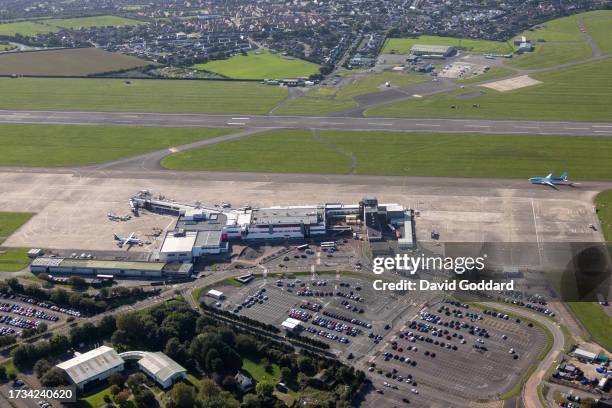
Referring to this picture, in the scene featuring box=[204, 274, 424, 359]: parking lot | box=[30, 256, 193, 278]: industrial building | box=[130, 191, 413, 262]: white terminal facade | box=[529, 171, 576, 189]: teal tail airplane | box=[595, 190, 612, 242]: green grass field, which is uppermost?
box=[529, 171, 576, 189]: teal tail airplane

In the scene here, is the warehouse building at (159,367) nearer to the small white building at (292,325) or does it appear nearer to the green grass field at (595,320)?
the small white building at (292,325)

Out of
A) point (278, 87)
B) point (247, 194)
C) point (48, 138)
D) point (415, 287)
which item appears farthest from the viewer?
point (278, 87)

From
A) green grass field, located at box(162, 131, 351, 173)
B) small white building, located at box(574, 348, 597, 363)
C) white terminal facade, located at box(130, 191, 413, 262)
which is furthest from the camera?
green grass field, located at box(162, 131, 351, 173)

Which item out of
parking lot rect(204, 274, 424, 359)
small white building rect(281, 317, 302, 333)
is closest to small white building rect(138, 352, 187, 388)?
parking lot rect(204, 274, 424, 359)

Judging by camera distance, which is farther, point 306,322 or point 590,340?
point 306,322

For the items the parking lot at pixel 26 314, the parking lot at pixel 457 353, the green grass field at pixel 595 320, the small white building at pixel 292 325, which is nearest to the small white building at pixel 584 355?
the green grass field at pixel 595 320

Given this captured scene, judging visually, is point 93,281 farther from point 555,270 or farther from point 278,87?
point 278,87

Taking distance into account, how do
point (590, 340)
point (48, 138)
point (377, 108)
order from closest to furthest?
1. point (590, 340)
2. point (48, 138)
3. point (377, 108)

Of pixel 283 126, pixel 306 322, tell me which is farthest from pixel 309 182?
pixel 306 322

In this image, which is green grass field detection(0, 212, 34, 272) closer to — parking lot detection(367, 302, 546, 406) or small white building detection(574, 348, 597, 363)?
parking lot detection(367, 302, 546, 406)
